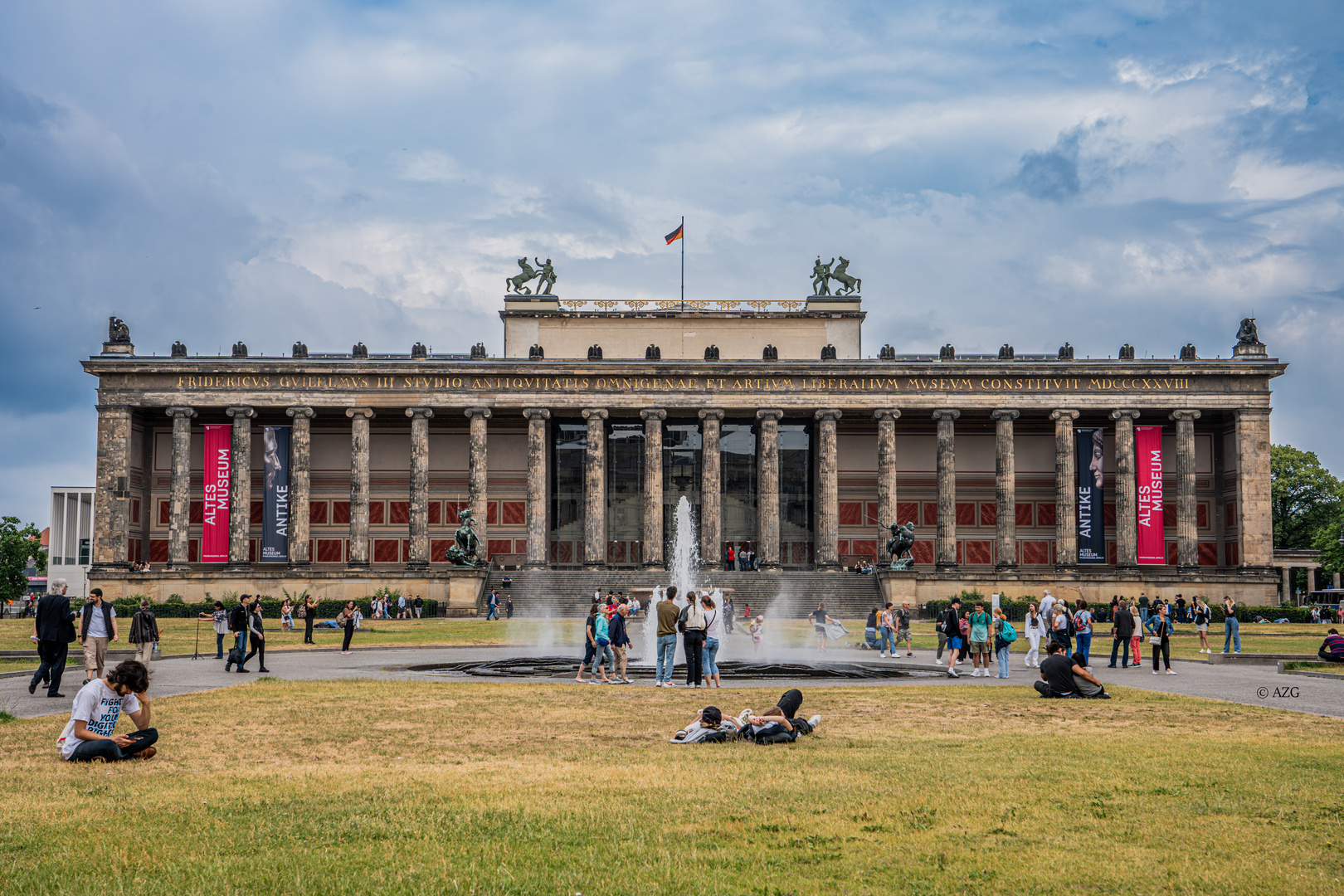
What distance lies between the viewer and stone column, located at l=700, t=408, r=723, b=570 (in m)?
64.7

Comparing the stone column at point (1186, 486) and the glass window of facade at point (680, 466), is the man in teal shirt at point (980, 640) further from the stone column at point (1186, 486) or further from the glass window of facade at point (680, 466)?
the glass window of facade at point (680, 466)

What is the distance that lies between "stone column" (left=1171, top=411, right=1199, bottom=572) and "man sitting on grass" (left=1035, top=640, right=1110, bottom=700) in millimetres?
48043

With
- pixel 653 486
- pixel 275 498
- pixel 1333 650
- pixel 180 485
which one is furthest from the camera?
pixel 653 486

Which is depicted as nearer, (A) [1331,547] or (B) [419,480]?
(B) [419,480]

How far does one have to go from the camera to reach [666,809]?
1009cm

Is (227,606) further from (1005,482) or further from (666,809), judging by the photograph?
(666,809)

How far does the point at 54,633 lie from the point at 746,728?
1321 cm

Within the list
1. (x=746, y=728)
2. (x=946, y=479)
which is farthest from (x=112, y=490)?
(x=746, y=728)

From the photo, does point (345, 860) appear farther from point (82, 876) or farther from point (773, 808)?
point (773, 808)

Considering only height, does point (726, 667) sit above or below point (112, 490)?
below

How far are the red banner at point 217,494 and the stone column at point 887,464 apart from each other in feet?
123

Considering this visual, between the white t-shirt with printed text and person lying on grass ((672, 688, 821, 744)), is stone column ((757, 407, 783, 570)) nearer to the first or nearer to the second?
person lying on grass ((672, 688, 821, 744))

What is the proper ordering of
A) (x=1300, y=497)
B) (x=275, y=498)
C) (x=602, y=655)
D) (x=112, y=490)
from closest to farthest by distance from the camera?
(x=602, y=655), (x=112, y=490), (x=275, y=498), (x=1300, y=497)

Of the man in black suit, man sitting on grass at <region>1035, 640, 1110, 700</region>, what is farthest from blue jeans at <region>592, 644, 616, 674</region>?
the man in black suit
